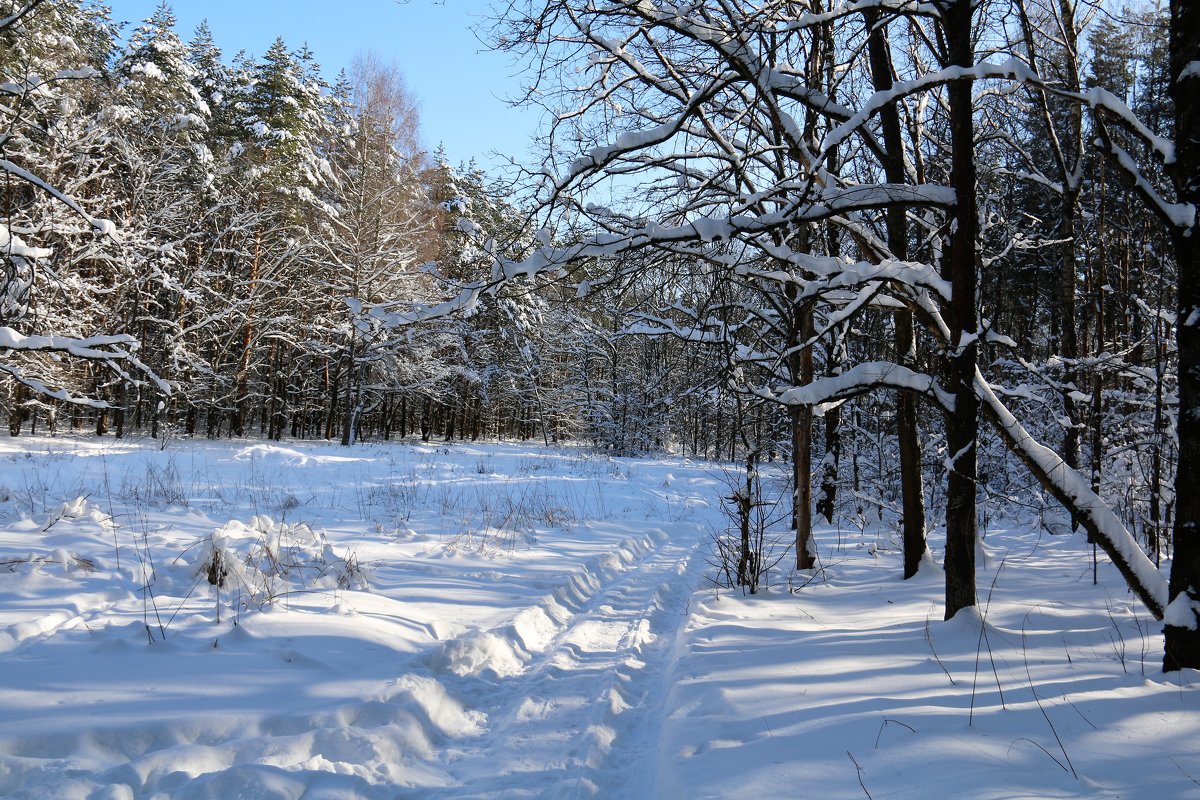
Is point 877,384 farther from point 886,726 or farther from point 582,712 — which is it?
point 582,712

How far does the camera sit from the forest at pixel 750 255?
4.42m

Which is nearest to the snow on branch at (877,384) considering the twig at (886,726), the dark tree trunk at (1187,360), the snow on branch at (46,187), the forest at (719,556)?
the forest at (719,556)

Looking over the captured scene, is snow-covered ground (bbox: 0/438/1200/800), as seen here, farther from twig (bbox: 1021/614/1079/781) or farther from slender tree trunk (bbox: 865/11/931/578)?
slender tree trunk (bbox: 865/11/931/578)

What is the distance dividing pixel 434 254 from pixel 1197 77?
27958 millimetres

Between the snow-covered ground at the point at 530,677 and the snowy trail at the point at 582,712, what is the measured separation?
19mm

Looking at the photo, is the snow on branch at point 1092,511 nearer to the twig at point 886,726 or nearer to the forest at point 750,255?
the forest at point 750,255

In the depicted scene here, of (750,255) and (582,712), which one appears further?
(750,255)

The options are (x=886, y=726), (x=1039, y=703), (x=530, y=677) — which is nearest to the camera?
(x=886, y=726)

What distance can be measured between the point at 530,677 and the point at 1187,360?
4.24 meters

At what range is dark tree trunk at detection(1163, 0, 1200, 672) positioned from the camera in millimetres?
3352

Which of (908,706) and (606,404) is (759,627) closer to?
(908,706)

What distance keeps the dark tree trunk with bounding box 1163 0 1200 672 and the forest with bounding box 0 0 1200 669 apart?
20 mm

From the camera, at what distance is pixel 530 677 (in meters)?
4.07

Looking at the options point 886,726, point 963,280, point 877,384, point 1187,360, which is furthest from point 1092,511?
point 886,726
